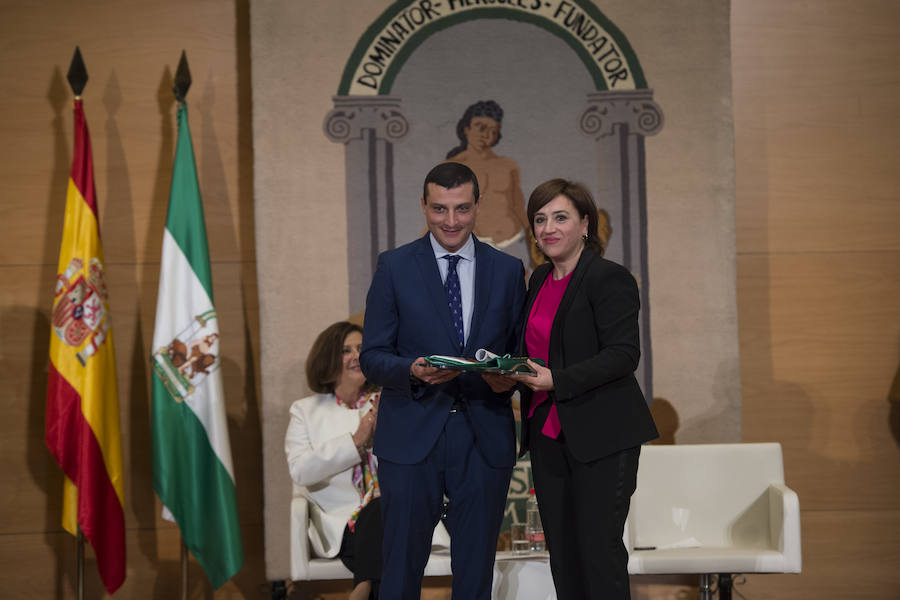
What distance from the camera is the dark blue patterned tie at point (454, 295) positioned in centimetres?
261

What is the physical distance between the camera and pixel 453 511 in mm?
2596

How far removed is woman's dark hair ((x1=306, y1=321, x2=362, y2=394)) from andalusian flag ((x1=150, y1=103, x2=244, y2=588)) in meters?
0.55

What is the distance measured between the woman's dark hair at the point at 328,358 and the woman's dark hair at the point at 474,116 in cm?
112

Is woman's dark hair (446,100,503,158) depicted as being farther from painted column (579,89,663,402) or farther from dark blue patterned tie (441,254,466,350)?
dark blue patterned tie (441,254,466,350)

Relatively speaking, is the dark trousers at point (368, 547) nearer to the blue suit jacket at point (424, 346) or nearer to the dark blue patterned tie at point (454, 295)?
the blue suit jacket at point (424, 346)

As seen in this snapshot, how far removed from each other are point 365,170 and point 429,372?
7.13ft

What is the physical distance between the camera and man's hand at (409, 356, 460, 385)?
95.9 inches

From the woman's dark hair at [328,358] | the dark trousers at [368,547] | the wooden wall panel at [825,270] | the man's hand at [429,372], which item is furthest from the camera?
the wooden wall panel at [825,270]

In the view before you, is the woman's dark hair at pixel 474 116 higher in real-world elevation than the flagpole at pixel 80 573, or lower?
higher


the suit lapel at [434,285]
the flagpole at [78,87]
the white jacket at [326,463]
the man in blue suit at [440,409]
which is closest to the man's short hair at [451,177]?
the man in blue suit at [440,409]

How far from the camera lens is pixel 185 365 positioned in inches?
163

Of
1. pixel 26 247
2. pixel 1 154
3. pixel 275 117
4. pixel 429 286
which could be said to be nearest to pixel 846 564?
pixel 429 286

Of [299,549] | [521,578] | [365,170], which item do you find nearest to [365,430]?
[299,549]

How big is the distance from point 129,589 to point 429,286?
2.93 m
